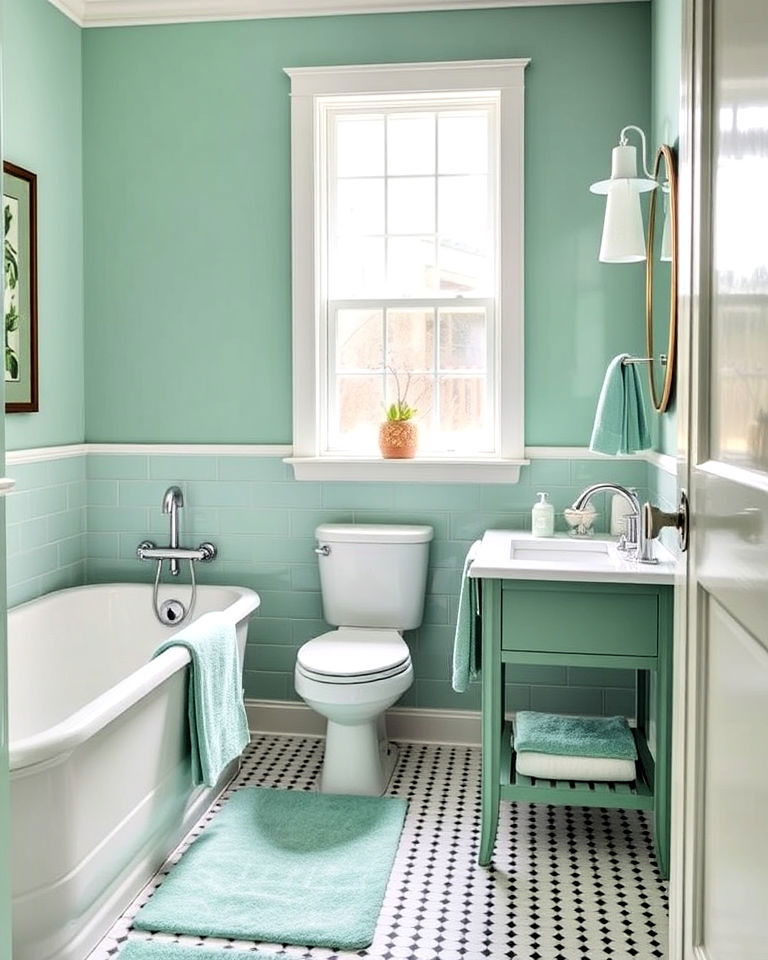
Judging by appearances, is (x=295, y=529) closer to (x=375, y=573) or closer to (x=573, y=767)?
(x=375, y=573)

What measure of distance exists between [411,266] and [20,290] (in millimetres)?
1462

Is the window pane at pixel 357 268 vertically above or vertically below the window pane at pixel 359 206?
below

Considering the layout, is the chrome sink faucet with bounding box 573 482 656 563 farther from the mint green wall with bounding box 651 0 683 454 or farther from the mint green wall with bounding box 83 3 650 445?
the mint green wall with bounding box 83 3 650 445

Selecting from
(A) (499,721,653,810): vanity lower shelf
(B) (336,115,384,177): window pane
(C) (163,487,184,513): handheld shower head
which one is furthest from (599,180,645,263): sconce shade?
(C) (163,487,184,513): handheld shower head

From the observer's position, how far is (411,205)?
3801mm

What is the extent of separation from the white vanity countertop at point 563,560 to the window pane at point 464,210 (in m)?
1.17

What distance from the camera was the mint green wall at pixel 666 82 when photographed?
2891 millimetres

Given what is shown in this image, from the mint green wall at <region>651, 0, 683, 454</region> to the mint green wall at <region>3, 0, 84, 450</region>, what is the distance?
2201mm

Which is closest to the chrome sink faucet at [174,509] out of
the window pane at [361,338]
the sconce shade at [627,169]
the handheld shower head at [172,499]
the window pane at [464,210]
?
the handheld shower head at [172,499]

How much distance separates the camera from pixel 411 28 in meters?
3.62

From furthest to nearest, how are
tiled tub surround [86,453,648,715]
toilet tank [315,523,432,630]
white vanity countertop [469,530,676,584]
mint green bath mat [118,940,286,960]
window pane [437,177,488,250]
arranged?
window pane [437,177,488,250] < tiled tub surround [86,453,648,715] < toilet tank [315,523,432,630] < white vanity countertop [469,530,676,584] < mint green bath mat [118,940,286,960]

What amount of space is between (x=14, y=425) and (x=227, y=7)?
1779 millimetres

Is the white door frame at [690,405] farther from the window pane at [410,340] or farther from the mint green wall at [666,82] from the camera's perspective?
the window pane at [410,340]

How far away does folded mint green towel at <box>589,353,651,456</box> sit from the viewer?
3.06 metres
